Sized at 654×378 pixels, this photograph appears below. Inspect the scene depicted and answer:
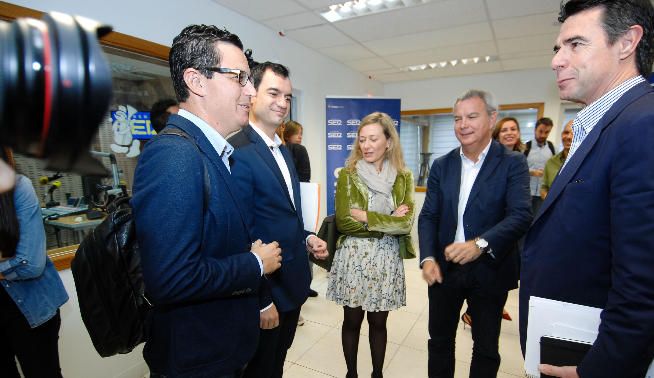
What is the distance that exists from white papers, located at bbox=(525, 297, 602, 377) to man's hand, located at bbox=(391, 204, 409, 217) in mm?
976

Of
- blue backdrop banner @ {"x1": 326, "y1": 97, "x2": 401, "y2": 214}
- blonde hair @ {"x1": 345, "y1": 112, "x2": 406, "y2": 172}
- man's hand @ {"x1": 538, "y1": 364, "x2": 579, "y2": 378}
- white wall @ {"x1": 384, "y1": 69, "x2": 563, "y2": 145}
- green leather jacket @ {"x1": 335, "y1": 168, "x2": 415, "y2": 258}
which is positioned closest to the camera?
man's hand @ {"x1": 538, "y1": 364, "x2": 579, "y2": 378}

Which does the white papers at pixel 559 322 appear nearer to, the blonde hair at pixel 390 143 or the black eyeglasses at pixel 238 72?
the black eyeglasses at pixel 238 72

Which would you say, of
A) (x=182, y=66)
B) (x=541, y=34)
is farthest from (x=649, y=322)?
(x=541, y=34)

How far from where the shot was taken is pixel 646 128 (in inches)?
28.2

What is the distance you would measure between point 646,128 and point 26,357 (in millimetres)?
2360

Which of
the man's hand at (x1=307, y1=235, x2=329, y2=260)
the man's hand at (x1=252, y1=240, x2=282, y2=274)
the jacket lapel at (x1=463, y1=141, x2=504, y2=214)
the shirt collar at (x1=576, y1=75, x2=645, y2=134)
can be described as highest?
the shirt collar at (x1=576, y1=75, x2=645, y2=134)

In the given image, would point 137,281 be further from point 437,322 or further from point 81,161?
point 437,322

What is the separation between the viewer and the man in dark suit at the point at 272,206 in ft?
4.01

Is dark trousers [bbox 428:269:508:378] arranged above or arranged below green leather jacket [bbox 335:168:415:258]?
below

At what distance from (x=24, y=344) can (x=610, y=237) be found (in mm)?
2231

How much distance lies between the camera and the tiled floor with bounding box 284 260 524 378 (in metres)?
2.23

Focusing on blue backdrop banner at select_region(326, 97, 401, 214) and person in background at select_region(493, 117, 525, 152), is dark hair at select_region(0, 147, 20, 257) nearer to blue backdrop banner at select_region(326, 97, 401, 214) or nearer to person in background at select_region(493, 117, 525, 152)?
blue backdrop banner at select_region(326, 97, 401, 214)

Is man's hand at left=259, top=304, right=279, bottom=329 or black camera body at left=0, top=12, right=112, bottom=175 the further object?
man's hand at left=259, top=304, right=279, bottom=329

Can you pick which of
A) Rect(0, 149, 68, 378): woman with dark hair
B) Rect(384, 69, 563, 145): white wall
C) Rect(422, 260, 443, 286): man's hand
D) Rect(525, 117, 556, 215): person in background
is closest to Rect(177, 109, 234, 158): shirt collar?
Rect(0, 149, 68, 378): woman with dark hair
